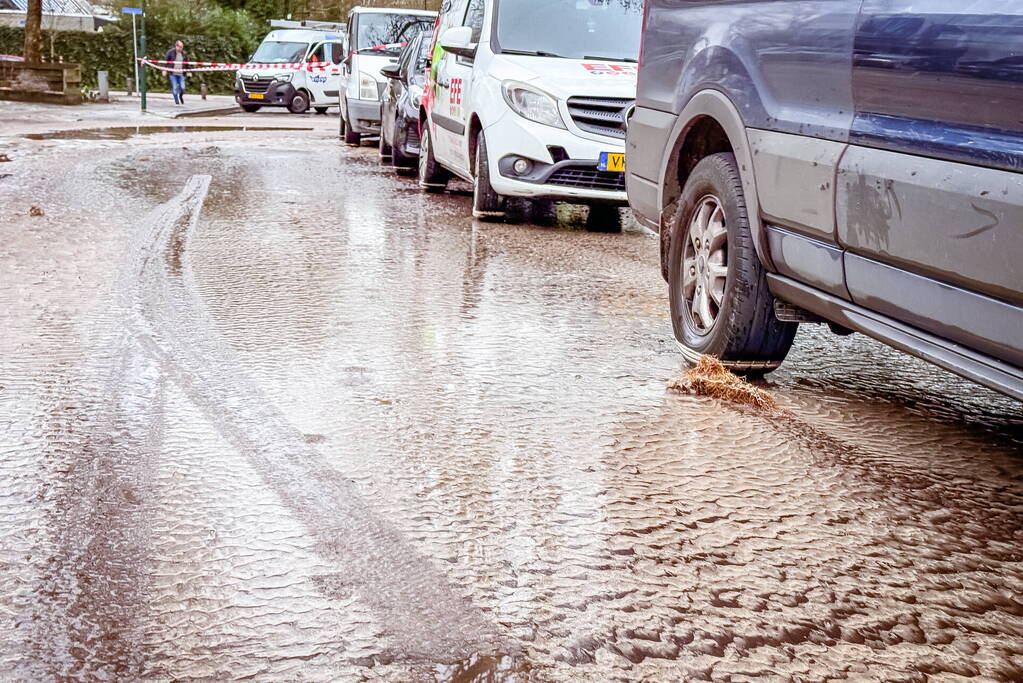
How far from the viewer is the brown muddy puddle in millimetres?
19391

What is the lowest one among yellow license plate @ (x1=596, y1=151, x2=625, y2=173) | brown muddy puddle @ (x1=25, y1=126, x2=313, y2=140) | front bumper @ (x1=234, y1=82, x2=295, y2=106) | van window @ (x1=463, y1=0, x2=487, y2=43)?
brown muddy puddle @ (x1=25, y1=126, x2=313, y2=140)

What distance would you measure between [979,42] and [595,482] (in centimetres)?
156

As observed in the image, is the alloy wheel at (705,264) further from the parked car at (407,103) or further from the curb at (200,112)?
the curb at (200,112)

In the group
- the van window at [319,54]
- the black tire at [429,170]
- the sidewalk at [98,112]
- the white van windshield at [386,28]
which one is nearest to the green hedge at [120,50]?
the sidewalk at [98,112]

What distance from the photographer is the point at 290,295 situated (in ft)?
21.6

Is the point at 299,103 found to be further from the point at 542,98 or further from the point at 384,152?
the point at 542,98

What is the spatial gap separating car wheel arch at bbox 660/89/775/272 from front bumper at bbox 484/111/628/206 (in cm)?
383

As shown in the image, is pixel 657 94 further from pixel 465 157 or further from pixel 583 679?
pixel 465 157

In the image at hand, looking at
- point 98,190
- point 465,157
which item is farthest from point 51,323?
point 98,190

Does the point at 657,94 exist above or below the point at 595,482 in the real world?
above

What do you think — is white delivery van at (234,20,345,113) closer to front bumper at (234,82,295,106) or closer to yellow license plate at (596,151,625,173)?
front bumper at (234,82,295,106)

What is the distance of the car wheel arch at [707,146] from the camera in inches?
182

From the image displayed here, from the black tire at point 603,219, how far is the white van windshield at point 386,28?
8.22 meters

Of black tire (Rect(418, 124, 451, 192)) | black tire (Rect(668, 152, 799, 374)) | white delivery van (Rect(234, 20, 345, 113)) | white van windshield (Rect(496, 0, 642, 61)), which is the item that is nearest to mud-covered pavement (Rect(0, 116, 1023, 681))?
black tire (Rect(668, 152, 799, 374))
